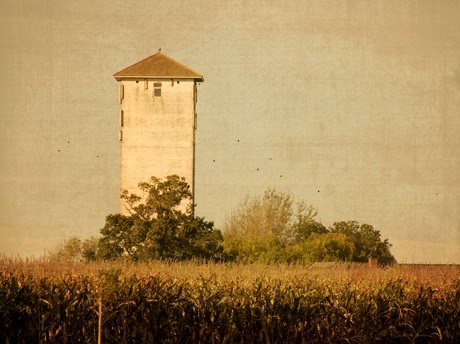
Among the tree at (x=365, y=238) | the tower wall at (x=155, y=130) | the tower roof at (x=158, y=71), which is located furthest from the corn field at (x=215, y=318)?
the tree at (x=365, y=238)

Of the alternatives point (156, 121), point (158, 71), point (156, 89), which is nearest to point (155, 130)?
point (156, 121)

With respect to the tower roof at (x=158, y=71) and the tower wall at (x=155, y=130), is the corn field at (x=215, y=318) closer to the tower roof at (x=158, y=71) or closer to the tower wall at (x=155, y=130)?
the tower wall at (x=155, y=130)

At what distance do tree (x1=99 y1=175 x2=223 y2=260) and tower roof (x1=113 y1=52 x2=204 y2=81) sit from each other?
20.5 ft

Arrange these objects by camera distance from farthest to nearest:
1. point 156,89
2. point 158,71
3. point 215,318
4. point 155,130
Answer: point 156,89 < point 158,71 < point 155,130 < point 215,318

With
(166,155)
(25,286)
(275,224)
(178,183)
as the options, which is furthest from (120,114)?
(25,286)

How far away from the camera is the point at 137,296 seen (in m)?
11.0

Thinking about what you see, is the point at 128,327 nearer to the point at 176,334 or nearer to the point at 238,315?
the point at 176,334

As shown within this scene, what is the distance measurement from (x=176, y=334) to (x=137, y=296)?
0.87 m

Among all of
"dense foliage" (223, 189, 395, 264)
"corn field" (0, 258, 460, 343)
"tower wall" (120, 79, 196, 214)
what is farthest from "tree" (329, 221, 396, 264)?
"corn field" (0, 258, 460, 343)

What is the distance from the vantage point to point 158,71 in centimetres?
3706

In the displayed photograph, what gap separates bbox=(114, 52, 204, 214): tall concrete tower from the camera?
36.0 m

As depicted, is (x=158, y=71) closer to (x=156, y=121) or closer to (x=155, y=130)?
(x=156, y=121)

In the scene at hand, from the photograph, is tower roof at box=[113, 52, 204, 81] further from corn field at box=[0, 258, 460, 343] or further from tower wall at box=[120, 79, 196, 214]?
corn field at box=[0, 258, 460, 343]

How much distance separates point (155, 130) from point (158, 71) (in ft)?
10.2
